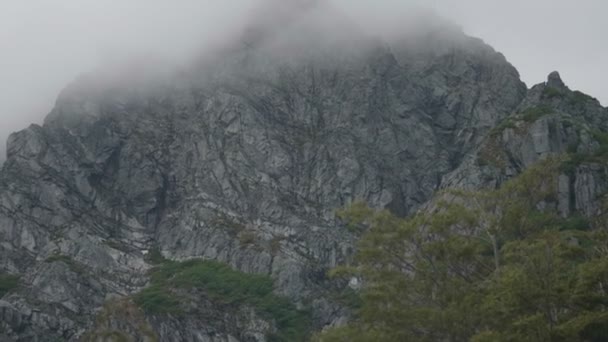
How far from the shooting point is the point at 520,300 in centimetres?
4284

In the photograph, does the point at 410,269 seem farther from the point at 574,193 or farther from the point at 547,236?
the point at 574,193

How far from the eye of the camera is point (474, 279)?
49156 mm

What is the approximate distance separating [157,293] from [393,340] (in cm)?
13971

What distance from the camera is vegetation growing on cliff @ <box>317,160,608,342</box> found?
42594 mm

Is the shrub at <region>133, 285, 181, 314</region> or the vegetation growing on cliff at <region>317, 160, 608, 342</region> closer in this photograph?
the vegetation growing on cliff at <region>317, 160, 608, 342</region>

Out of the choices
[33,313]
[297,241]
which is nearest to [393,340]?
[33,313]

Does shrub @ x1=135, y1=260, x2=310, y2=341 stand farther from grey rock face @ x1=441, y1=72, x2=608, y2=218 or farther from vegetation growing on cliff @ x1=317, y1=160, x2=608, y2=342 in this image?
vegetation growing on cliff @ x1=317, y1=160, x2=608, y2=342

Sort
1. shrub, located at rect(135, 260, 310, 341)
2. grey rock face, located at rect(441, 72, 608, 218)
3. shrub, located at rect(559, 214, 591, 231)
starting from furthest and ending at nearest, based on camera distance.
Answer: shrub, located at rect(135, 260, 310, 341) < grey rock face, located at rect(441, 72, 608, 218) < shrub, located at rect(559, 214, 591, 231)

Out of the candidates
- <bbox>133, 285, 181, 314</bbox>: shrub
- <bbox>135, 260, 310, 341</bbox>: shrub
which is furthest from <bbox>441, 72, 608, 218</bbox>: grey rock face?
<bbox>133, 285, 181, 314</bbox>: shrub

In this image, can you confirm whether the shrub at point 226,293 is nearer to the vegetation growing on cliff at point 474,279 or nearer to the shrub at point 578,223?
the shrub at point 578,223

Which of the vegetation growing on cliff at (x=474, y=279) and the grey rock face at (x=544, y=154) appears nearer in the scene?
the vegetation growing on cliff at (x=474, y=279)

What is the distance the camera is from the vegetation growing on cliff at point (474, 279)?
140 ft

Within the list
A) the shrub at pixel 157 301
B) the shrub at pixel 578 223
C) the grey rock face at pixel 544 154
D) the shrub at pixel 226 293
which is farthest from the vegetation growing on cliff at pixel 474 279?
the shrub at pixel 157 301

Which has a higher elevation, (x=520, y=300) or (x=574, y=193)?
(x=574, y=193)
